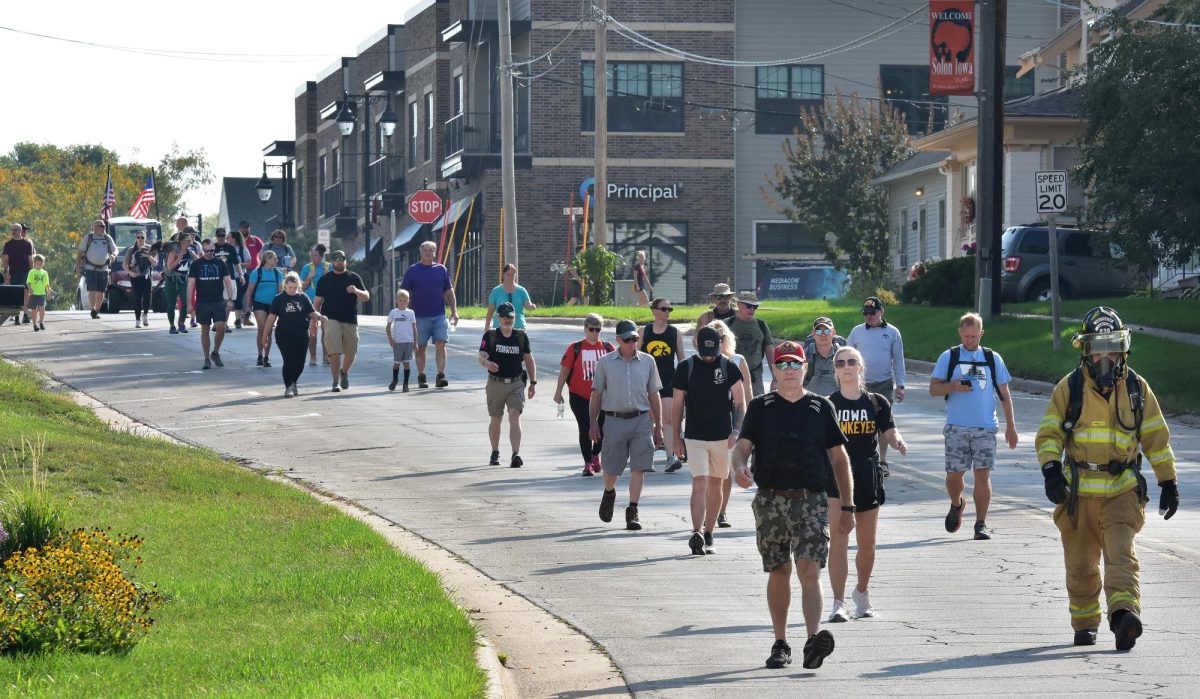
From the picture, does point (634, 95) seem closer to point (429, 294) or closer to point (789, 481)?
point (429, 294)

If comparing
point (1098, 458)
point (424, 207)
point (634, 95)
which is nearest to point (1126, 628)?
point (1098, 458)

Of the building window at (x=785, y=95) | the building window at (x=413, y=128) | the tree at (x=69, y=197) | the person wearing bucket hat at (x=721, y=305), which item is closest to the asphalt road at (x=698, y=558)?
the person wearing bucket hat at (x=721, y=305)

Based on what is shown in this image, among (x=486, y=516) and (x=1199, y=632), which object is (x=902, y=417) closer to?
(x=486, y=516)

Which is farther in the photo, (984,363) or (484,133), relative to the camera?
(484,133)

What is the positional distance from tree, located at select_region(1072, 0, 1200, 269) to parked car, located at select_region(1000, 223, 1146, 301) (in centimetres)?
575

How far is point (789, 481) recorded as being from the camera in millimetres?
9703

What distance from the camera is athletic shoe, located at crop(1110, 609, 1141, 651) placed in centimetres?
983

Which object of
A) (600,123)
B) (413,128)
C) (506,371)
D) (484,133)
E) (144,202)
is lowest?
(506,371)

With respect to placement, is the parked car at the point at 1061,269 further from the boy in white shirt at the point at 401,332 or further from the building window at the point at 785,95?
the building window at the point at 785,95

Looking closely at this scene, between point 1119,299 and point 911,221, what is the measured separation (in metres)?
15.5

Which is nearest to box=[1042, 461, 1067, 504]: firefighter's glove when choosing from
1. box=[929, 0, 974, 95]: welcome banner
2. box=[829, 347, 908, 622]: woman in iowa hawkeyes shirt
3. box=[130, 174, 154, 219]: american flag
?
box=[829, 347, 908, 622]: woman in iowa hawkeyes shirt

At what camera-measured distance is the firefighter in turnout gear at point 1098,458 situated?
10.2 meters

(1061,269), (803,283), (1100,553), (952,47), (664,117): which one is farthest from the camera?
(664,117)

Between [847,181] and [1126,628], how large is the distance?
140ft
